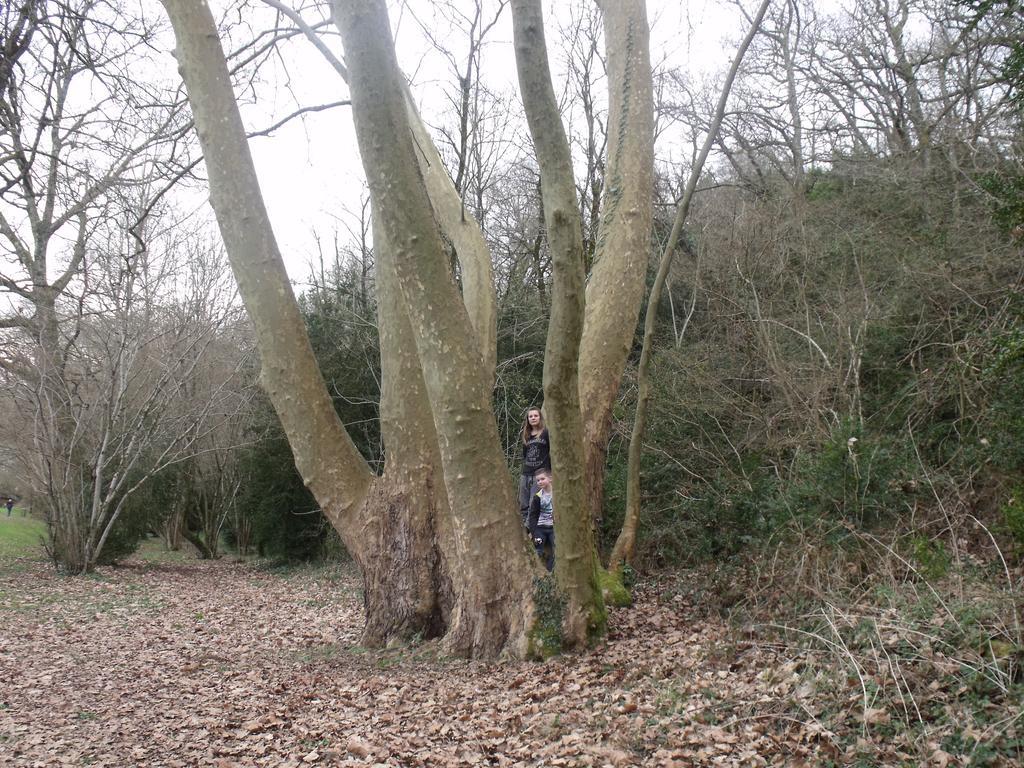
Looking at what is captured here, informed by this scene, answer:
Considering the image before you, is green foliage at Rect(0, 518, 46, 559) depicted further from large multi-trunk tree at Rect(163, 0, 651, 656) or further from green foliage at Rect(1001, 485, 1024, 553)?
green foliage at Rect(1001, 485, 1024, 553)

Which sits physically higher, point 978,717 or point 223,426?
point 223,426

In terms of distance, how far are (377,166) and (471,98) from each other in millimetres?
11895

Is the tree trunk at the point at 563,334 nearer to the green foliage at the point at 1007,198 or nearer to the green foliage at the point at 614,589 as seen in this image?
the green foliage at the point at 614,589

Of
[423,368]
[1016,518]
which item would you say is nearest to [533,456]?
[423,368]

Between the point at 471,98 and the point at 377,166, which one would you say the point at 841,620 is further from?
the point at 471,98

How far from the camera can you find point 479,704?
4.71 m

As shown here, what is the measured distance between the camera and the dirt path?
3.76 meters

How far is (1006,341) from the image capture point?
5.71 metres

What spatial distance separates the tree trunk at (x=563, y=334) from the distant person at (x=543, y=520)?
163 centimetres

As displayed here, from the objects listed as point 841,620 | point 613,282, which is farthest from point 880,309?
point 841,620

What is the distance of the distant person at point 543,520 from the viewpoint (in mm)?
7289

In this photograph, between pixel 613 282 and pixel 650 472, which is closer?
pixel 613 282

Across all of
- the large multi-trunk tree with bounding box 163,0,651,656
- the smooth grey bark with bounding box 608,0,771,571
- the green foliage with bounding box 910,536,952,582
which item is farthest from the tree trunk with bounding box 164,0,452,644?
the green foliage with bounding box 910,536,952,582

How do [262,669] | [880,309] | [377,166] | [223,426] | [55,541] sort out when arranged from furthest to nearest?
1. [223,426]
2. [55,541]
3. [880,309]
4. [262,669]
5. [377,166]
